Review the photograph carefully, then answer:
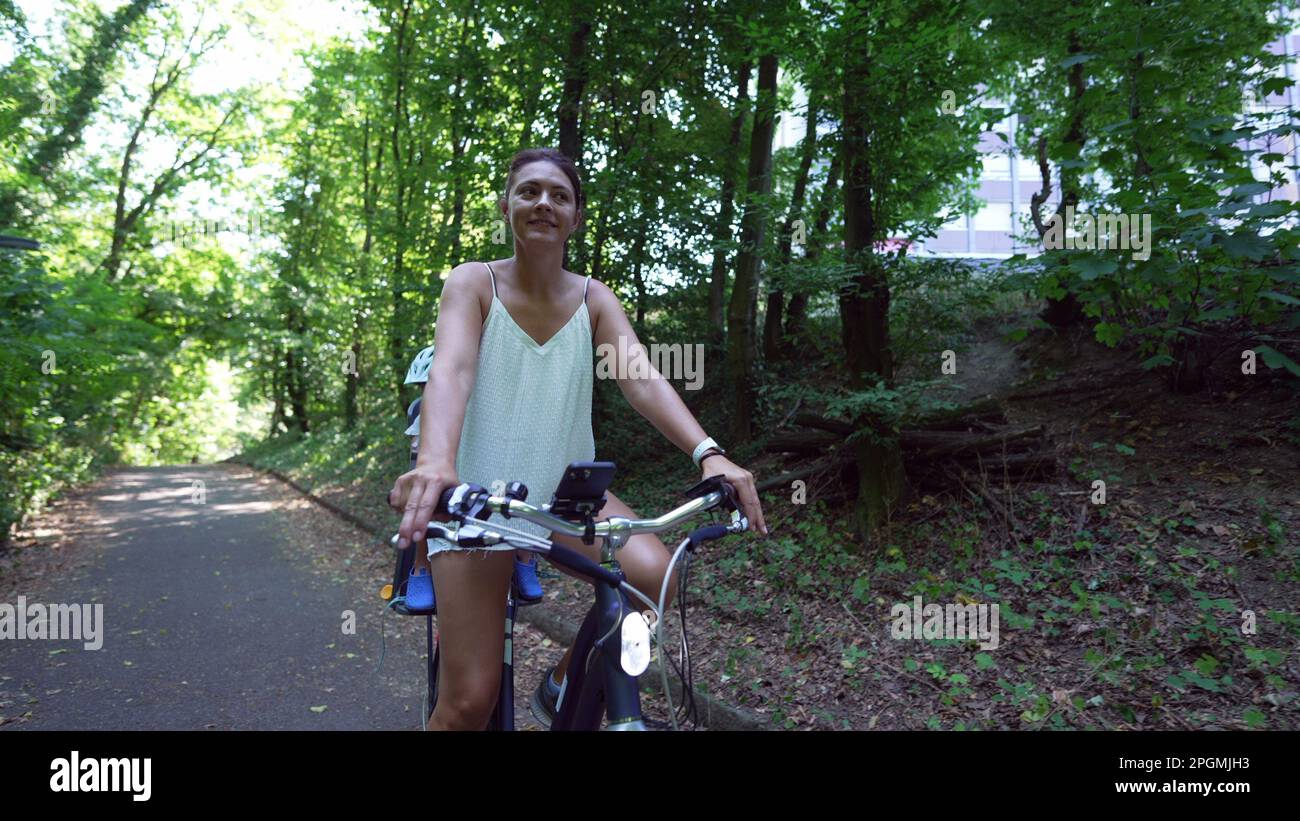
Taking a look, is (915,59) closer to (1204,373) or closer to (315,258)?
(1204,373)

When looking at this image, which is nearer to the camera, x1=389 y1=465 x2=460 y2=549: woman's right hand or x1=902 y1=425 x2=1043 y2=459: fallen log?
x1=389 y1=465 x2=460 y2=549: woman's right hand

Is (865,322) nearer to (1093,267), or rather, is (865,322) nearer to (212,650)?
(1093,267)

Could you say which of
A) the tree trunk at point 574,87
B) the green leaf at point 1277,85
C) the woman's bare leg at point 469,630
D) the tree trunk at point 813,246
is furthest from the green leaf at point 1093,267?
the tree trunk at point 574,87

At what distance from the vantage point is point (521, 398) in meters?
2.41

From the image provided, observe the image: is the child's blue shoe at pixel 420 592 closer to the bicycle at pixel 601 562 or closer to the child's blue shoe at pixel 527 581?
the child's blue shoe at pixel 527 581

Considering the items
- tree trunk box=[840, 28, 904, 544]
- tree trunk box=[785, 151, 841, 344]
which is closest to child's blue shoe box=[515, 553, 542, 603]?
tree trunk box=[840, 28, 904, 544]

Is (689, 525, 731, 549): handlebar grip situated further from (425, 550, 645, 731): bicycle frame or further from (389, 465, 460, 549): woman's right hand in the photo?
(389, 465, 460, 549): woman's right hand

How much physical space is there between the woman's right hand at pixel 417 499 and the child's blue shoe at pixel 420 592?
32.1 inches

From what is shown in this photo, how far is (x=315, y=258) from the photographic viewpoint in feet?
85.0

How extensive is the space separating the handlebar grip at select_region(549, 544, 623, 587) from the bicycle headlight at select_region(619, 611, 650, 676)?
98 mm

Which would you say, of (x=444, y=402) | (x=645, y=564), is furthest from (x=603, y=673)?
(x=444, y=402)

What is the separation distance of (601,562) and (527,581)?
0.77m

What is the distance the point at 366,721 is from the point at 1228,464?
6.17 m

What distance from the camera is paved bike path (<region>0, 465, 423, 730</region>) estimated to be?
492 centimetres
